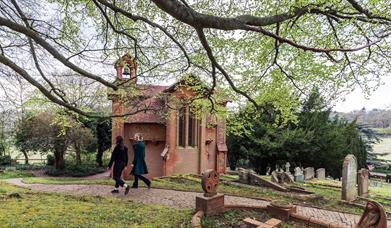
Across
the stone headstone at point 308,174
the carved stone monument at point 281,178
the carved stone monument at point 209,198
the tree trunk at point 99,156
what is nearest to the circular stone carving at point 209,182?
the carved stone monument at point 209,198

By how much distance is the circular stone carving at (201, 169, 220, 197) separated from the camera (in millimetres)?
7676

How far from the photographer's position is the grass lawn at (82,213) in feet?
20.7

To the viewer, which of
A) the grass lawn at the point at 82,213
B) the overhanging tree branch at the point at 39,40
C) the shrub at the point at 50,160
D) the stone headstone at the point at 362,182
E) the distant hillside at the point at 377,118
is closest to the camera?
the overhanging tree branch at the point at 39,40

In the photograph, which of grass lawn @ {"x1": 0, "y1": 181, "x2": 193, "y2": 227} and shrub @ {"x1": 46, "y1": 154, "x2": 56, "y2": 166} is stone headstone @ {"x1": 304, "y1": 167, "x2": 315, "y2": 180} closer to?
grass lawn @ {"x1": 0, "y1": 181, "x2": 193, "y2": 227}

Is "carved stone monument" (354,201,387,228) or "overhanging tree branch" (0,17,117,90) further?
"overhanging tree branch" (0,17,117,90)

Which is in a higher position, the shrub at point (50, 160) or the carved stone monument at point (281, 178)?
the carved stone monument at point (281, 178)

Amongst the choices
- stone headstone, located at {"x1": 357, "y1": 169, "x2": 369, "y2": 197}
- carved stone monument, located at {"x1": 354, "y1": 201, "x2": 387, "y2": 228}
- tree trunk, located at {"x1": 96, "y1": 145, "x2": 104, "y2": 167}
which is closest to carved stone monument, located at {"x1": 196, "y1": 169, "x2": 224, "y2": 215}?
carved stone monument, located at {"x1": 354, "y1": 201, "x2": 387, "y2": 228}

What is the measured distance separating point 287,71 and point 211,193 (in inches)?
183

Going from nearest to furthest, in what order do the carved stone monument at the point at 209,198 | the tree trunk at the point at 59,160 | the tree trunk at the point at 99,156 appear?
the carved stone monument at the point at 209,198
the tree trunk at the point at 59,160
the tree trunk at the point at 99,156

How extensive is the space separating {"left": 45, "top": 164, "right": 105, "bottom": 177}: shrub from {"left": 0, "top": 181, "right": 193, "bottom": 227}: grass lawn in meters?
21.9

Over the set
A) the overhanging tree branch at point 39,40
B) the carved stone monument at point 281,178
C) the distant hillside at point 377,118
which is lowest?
the carved stone monument at point 281,178

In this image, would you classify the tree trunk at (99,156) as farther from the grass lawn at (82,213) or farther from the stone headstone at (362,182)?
the stone headstone at (362,182)

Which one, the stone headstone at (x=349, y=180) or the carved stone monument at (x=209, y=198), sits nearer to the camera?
the carved stone monument at (x=209, y=198)

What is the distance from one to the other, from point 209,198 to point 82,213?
3.13m
